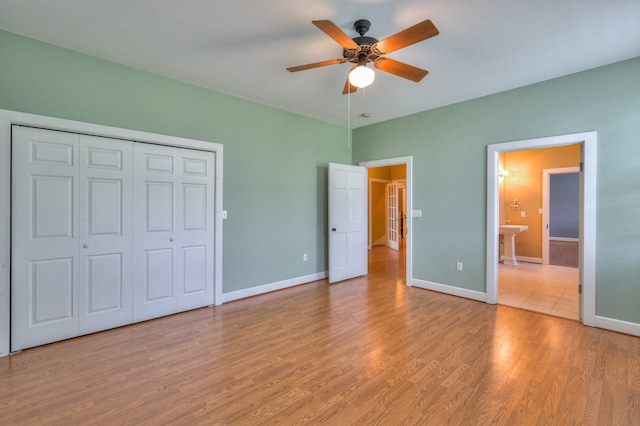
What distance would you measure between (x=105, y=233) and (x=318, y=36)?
2.91m

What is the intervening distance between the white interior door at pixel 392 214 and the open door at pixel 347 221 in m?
3.86

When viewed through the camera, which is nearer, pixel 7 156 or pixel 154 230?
pixel 7 156

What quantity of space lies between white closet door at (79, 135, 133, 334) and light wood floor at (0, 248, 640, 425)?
0.86 feet

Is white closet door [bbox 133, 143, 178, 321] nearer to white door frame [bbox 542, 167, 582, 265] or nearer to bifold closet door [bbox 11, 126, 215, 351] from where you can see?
bifold closet door [bbox 11, 126, 215, 351]

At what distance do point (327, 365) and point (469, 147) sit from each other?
3.49 meters

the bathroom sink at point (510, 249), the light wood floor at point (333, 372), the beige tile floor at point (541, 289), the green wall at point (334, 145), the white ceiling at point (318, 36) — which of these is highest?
the white ceiling at point (318, 36)

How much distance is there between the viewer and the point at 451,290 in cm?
431

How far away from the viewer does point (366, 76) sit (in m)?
2.42

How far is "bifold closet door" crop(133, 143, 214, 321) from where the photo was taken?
328 cm

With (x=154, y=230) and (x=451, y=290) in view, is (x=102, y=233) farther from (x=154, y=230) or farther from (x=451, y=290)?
(x=451, y=290)

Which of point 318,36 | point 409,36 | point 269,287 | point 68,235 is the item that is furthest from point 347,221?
point 68,235

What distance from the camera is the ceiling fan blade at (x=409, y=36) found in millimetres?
1909

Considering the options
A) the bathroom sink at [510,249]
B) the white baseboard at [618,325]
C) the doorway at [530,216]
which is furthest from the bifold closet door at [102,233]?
the bathroom sink at [510,249]

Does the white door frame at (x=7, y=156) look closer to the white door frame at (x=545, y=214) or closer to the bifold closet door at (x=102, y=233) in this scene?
the bifold closet door at (x=102, y=233)
